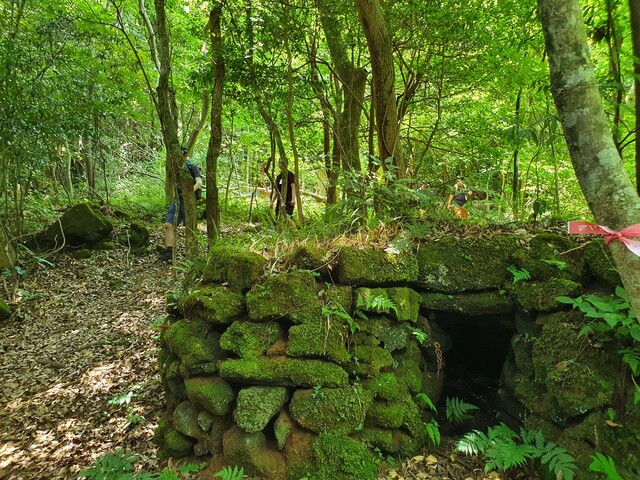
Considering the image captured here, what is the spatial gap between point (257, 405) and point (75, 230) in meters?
7.34

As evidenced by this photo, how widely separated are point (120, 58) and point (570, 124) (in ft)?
33.6

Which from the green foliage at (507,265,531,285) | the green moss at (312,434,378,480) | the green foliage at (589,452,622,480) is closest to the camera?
the green foliage at (589,452,622,480)

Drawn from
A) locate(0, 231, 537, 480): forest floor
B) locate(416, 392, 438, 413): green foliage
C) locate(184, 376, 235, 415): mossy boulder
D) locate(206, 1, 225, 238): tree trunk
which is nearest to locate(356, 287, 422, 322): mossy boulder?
locate(416, 392, 438, 413): green foliage

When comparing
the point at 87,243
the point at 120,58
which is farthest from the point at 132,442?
the point at 120,58

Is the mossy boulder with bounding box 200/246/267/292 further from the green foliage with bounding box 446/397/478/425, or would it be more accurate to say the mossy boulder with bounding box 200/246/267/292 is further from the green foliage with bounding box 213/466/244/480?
the green foliage with bounding box 446/397/478/425

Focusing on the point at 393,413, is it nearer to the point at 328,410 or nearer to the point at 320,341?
the point at 328,410

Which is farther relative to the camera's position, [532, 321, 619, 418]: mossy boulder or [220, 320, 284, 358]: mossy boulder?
[220, 320, 284, 358]: mossy boulder

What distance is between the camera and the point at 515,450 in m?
2.70

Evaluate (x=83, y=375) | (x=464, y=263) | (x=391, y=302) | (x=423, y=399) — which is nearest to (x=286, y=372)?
(x=391, y=302)

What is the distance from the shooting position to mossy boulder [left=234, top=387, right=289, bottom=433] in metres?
2.71

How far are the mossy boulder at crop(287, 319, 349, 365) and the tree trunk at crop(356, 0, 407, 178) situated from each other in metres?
1.86

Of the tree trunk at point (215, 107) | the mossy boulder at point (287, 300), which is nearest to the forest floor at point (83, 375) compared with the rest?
the mossy boulder at point (287, 300)

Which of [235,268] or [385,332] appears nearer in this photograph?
[385,332]

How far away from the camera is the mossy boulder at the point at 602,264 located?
2.78 m
